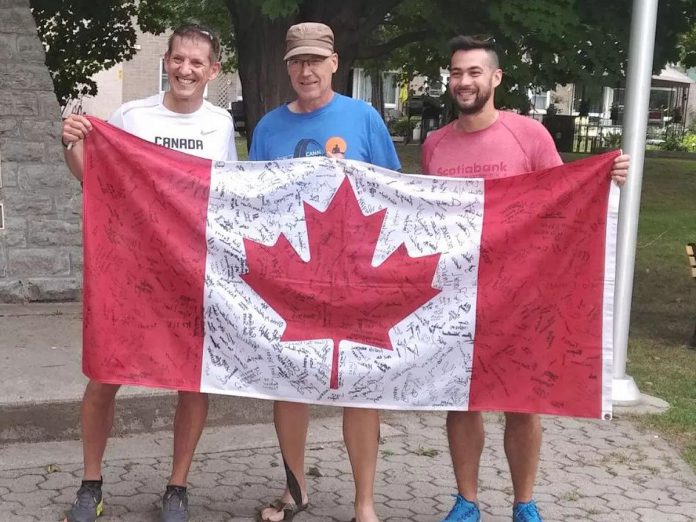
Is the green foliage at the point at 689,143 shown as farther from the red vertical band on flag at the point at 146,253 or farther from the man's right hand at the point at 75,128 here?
the man's right hand at the point at 75,128

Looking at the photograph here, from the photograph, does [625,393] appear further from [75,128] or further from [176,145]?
[75,128]

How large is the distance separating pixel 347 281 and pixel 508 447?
37.2 inches

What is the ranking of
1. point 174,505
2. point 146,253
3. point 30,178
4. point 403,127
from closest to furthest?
point 146,253 → point 174,505 → point 30,178 → point 403,127

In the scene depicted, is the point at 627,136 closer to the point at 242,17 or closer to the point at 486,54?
the point at 486,54

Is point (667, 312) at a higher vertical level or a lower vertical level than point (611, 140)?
lower

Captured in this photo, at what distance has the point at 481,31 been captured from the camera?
11391 mm

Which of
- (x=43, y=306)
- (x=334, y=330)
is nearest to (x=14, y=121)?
(x=43, y=306)

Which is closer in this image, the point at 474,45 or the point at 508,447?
the point at 474,45

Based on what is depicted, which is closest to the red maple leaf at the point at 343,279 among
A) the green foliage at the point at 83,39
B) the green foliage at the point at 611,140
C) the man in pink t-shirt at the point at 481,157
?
the man in pink t-shirt at the point at 481,157

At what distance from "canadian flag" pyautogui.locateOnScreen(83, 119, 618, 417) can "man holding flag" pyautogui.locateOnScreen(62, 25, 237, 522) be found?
12 centimetres

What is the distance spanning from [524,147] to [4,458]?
9.73ft

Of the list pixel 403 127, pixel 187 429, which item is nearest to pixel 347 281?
pixel 187 429

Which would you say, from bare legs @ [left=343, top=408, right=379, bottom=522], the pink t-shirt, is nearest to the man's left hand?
the pink t-shirt

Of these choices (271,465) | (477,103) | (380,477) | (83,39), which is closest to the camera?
(477,103)
